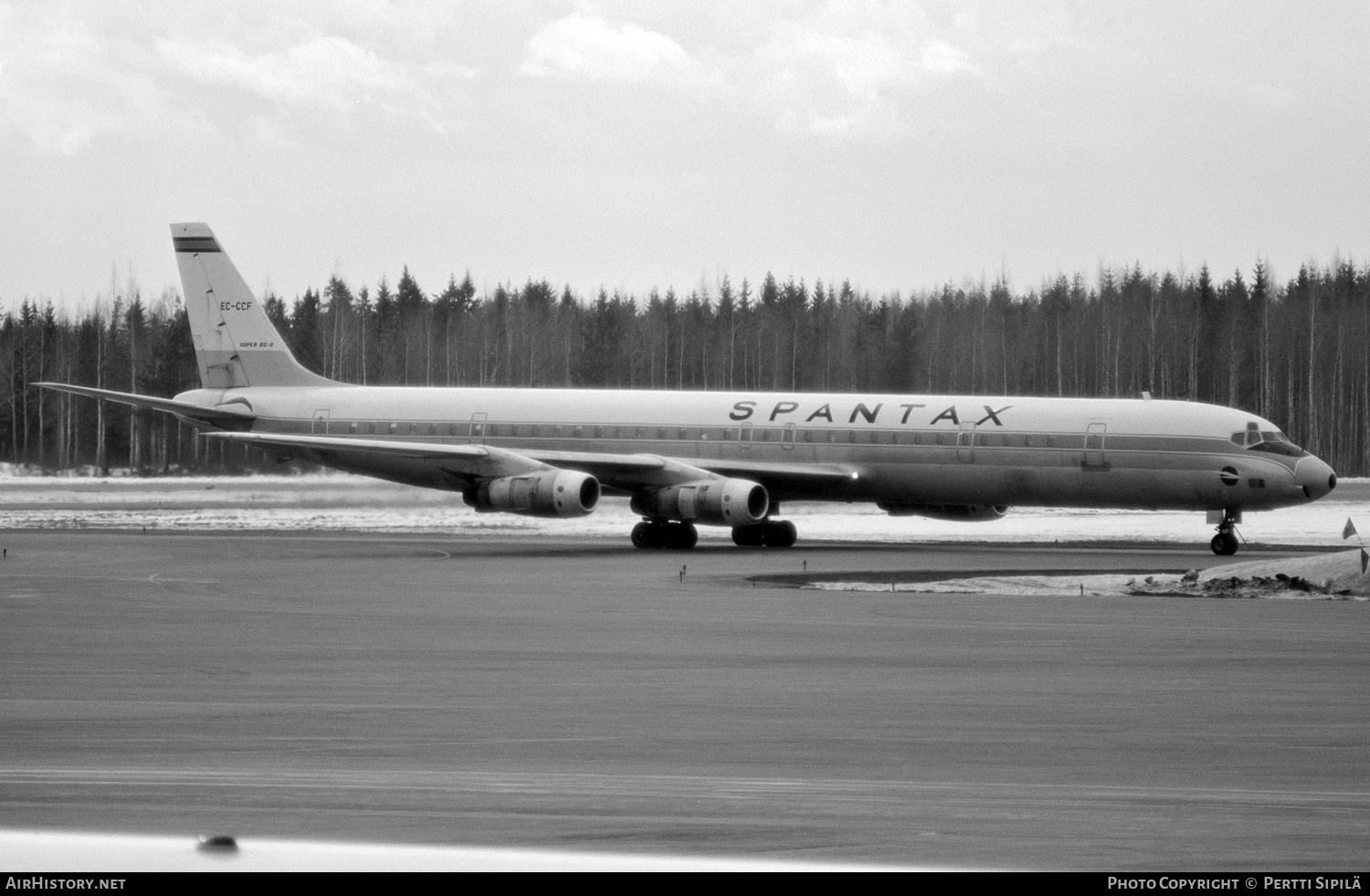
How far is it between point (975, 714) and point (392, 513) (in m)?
39.0

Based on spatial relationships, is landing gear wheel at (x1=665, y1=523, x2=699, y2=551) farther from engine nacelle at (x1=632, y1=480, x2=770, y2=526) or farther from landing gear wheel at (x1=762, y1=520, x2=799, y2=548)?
landing gear wheel at (x1=762, y1=520, x2=799, y2=548)

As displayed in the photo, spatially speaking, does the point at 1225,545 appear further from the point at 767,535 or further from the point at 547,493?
the point at 547,493

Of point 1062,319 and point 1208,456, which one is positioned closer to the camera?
point 1208,456

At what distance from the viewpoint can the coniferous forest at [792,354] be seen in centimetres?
9881

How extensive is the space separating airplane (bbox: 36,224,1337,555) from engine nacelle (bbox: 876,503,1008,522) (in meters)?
0.04

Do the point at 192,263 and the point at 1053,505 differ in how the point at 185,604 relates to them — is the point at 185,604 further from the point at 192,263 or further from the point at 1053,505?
the point at 192,263

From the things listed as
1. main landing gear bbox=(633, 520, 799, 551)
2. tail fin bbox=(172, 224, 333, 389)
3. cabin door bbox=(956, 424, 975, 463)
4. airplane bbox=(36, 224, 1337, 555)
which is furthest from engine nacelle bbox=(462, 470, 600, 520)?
tail fin bbox=(172, 224, 333, 389)

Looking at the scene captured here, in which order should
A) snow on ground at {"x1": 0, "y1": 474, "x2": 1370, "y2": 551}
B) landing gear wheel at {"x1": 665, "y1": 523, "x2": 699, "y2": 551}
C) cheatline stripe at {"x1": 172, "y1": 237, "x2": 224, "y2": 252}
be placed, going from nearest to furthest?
1. landing gear wheel at {"x1": 665, "y1": 523, "x2": 699, "y2": 551}
2. snow on ground at {"x1": 0, "y1": 474, "x2": 1370, "y2": 551}
3. cheatline stripe at {"x1": 172, "y1": 237, "x2": 224, "y2": 252}

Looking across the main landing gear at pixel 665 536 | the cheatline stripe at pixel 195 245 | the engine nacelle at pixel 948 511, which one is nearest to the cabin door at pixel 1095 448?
the engine nacelle at pixel 948 511

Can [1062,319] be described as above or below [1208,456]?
above

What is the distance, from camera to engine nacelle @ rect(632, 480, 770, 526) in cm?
3603

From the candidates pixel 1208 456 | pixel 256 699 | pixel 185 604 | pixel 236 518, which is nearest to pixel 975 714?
pixel 256 699

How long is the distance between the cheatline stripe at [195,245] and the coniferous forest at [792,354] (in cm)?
4574
